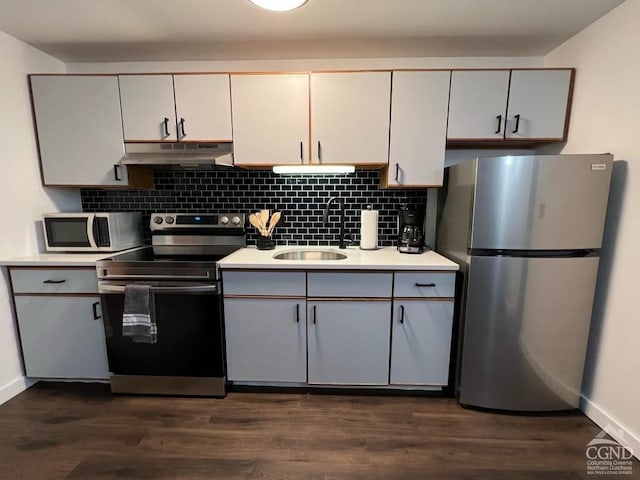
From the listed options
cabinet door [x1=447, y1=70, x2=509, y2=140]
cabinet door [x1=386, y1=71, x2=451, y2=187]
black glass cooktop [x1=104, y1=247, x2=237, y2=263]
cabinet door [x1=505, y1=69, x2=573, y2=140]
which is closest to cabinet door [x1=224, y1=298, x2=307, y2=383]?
black glass cooktop [x1=104, y1=247, x2=237, y2=263]

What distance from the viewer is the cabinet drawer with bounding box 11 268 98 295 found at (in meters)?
1.90

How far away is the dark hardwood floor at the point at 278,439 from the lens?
4.76ft

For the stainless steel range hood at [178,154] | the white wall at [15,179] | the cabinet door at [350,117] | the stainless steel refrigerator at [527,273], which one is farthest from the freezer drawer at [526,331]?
the white wall at [15,179]

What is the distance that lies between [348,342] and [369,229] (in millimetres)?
841

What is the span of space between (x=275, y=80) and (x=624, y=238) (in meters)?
2.25

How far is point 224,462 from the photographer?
149 centimetres

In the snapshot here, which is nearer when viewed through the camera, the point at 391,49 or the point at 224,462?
the point at 224,462

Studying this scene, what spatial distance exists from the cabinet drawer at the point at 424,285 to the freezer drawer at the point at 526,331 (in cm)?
13

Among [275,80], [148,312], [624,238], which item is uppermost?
[275,80]

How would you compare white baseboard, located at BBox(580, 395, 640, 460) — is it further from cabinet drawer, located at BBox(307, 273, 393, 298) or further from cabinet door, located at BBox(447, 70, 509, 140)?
cabinet door, located at BBox(447, 70, 509, 140)

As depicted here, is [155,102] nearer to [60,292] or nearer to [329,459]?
[60,292]

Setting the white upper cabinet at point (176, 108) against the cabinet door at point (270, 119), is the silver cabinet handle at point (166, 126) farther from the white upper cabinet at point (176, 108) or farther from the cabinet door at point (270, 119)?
the cabinet door at point (270, 119)

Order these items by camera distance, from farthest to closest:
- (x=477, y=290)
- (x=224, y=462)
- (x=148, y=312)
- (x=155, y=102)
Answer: (x=155, y=102) < (x=148, y=312) < (x=477, y=290) < (x=224, y=462)

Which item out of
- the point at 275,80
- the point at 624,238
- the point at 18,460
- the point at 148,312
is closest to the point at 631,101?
the point at 624,238
